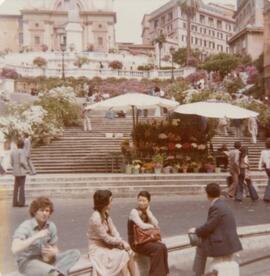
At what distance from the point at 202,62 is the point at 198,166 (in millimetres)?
29595

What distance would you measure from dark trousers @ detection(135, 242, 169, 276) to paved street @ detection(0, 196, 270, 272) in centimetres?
131

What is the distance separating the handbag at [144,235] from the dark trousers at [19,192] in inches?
186

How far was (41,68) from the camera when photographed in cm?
4912

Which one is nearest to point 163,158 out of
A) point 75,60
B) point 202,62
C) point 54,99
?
point 54,99

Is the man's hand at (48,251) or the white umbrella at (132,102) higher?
the white umbrella at (132,102)

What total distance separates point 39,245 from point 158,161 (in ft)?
29.8

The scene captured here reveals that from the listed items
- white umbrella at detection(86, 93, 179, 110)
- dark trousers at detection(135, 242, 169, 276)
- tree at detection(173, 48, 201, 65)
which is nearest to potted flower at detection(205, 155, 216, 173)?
white umbrella at detection(86, 93, 179, 110)

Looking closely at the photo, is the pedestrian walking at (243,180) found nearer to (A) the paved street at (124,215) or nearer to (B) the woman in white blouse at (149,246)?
(A) the paved street at (124,215)

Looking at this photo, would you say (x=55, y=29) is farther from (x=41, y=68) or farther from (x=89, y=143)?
(x=89, y=143)

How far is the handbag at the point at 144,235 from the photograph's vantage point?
19.8 ft

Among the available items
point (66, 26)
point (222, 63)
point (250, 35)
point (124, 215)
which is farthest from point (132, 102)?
point (66, 26)

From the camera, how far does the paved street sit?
25.1ft

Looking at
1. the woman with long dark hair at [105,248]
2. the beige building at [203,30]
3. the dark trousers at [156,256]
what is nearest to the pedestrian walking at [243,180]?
the dark trousers at [156,256]

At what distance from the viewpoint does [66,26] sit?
5291 cm
